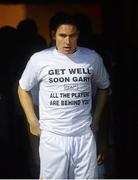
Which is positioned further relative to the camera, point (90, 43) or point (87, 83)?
point (90, 43)

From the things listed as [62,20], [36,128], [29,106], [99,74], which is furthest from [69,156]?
[62,20]

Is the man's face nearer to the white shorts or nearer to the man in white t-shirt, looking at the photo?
the man in white t-shirt

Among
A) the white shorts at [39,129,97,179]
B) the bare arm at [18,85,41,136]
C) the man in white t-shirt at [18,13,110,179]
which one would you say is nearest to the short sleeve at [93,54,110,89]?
the man in white t-shirt at [18,13,110,179]

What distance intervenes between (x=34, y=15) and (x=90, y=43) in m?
6.69

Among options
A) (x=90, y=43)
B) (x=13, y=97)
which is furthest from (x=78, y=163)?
(x=90, y=43)

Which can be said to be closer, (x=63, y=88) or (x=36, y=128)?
(x=63, y=88)

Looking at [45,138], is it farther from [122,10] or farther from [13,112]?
[122,10]

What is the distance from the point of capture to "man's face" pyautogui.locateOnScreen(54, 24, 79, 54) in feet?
10.5

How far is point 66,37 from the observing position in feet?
10.5

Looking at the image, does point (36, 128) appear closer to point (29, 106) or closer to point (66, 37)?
point (29, 106)

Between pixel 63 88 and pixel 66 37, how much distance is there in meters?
0.31

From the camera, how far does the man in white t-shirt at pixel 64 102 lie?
3.21 metres

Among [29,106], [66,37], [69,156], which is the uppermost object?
[66,37]

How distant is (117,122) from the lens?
4867 millimetres
